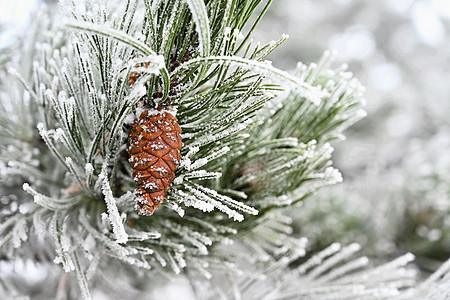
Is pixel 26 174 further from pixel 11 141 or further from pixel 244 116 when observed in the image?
pixel 244 116

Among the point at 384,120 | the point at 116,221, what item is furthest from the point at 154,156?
the point at 384,120

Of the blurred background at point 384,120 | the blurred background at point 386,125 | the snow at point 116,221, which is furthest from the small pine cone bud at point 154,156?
the blurred background at point 386,125

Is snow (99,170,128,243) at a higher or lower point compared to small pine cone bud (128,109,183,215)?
lower

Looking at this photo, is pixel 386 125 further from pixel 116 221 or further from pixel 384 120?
pixel 116 221

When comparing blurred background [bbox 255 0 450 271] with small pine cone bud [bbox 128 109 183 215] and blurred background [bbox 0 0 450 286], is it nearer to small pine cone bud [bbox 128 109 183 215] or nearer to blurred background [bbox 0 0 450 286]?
blurred background [bbox 0 0 450 286]

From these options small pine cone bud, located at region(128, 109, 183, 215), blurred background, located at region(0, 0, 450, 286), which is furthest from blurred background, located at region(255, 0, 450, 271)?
small pine cone bud, located at region(128, 109, 183, 215)

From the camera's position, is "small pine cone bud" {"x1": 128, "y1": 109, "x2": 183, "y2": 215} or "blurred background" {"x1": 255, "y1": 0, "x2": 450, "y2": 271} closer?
"small pine cone bud" {"x1": 128, "y1": 109, "x2": 183, "y2": 215}
